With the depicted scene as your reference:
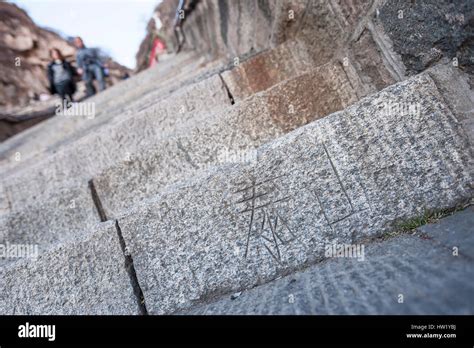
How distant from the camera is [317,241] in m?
1.34

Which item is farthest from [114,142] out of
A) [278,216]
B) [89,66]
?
[89,66]

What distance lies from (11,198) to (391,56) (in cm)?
267

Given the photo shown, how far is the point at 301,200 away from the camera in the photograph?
1.36m

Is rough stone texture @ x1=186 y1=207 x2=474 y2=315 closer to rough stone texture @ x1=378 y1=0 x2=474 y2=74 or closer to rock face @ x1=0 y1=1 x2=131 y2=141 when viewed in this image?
rough stone texture @ x1=378 y1=0 x2=474 y2=74

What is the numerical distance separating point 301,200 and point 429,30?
3.11 feet

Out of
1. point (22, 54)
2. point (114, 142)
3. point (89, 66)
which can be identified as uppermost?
point (22, 54)

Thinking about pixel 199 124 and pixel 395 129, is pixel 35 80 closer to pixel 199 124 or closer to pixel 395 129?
pixel 199 124

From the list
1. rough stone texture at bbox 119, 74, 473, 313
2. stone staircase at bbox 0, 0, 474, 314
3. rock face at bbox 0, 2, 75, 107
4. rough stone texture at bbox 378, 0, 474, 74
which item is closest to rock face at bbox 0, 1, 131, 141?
rock face at bbox 0, 2, 75, 107

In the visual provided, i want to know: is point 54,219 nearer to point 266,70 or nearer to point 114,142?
point 114,142

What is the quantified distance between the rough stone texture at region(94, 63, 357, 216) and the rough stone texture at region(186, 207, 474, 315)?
0.85m

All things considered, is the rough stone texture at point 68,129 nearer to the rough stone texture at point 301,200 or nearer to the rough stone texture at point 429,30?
the rough stone texture at point 301,200

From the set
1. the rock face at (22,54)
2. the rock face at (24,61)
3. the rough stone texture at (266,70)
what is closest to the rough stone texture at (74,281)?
the rough stone texture at (266,70)

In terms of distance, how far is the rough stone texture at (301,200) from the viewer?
1.34 m

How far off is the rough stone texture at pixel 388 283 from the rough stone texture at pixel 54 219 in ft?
3.42
